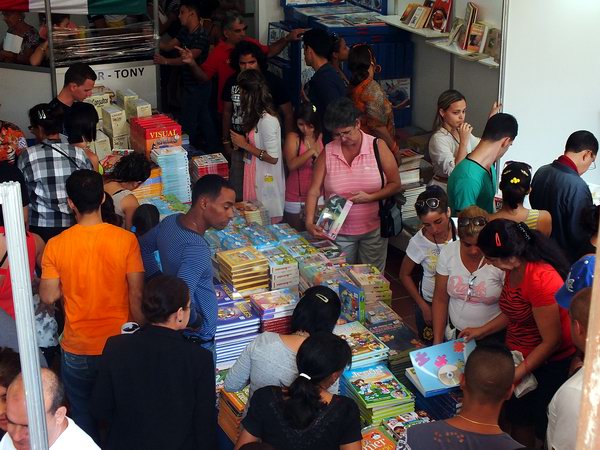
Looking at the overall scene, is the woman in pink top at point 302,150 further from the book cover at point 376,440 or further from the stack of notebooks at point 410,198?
the book cover at point 376,440

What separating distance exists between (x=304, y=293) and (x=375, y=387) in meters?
0.60

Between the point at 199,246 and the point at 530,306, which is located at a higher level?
the point at 199,246

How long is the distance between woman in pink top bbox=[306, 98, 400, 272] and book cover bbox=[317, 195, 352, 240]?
0.05 meters

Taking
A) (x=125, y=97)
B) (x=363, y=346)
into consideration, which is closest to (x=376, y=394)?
(x=363, y=346)

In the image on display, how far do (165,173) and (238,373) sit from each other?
3107mm

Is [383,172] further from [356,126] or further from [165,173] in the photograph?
[165,173]

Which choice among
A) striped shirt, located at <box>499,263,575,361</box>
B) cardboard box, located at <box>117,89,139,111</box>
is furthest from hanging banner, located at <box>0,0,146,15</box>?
striped shirt, located at <box>499,263,575,361</box>

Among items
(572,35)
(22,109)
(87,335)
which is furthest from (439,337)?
(22,109)

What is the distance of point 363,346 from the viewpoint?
179 inches

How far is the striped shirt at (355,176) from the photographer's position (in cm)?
559

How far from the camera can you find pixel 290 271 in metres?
5.16

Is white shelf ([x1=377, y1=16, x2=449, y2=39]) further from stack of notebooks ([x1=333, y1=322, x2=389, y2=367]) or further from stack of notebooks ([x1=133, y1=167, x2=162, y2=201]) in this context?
stack of notebooks ([x1=333, y1=322, x2=389, y2=367])

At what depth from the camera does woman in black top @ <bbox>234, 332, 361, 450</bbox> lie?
10.8ft

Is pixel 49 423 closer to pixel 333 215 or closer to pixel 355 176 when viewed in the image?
pixel 333 215
